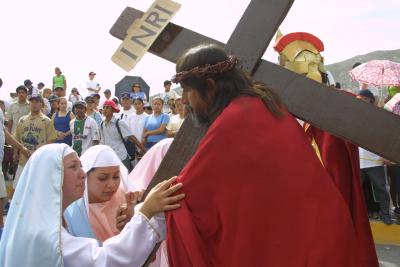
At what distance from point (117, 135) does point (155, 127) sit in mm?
807

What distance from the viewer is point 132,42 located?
2486mm

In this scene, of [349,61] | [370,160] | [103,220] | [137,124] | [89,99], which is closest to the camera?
[103,220]

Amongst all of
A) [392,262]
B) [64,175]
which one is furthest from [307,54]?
[392,262]

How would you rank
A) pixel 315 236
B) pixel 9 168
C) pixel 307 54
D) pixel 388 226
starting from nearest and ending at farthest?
pixel 315 236
pixel 307 54
pixel 388 226
pixel 9 168

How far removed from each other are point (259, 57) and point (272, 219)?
0.81 m

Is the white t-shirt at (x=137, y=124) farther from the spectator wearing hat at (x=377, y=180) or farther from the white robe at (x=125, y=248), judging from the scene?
the white robe at (x=125, y=248)

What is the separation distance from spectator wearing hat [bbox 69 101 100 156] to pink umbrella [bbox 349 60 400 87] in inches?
172

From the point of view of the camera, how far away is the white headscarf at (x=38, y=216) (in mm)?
2184

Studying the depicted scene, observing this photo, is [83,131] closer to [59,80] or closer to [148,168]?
[148,168]

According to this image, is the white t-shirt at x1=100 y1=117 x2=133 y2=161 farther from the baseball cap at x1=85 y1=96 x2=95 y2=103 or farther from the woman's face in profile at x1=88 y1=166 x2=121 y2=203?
the woman's face in profile at x1=88 y1=166 x2=121 y2=203

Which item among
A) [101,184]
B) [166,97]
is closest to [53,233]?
[101,184]

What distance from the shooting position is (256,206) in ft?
6.26

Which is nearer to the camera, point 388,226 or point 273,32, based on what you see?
point 273,32

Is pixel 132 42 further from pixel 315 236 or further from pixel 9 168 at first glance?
pixel 9 168
